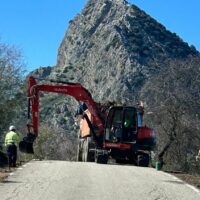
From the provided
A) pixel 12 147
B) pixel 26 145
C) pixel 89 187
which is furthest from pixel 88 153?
pixel 89 187

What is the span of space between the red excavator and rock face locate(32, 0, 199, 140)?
60.3 metres

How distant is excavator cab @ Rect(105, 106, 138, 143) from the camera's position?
105 ft

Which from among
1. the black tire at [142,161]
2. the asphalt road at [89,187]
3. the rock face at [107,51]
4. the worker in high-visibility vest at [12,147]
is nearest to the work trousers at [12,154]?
the worker in high-visibility vest at [12,147]

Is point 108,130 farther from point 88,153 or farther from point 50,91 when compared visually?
point 50,91

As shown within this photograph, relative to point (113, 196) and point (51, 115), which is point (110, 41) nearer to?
point (51, 115)

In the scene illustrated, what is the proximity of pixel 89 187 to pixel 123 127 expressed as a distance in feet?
50.5

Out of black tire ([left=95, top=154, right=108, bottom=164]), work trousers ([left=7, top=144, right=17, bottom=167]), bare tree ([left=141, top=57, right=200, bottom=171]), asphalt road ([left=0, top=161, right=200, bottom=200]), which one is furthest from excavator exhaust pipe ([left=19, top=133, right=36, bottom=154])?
bare tree ([left=141, top=57, right=200, bottom=171])

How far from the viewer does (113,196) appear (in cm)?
1496

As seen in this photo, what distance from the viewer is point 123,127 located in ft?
105

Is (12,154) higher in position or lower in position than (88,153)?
higher

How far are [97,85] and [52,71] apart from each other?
2528 centimetres

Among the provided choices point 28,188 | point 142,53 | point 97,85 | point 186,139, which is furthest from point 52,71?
point 28,188

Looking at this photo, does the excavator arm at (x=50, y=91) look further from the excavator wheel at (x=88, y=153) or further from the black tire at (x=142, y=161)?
the black tire at (x=142, y=161)

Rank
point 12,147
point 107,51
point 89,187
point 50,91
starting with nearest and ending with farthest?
1. point 89,187
2. point 12,147
3. point 50,91
4. point 107,51
